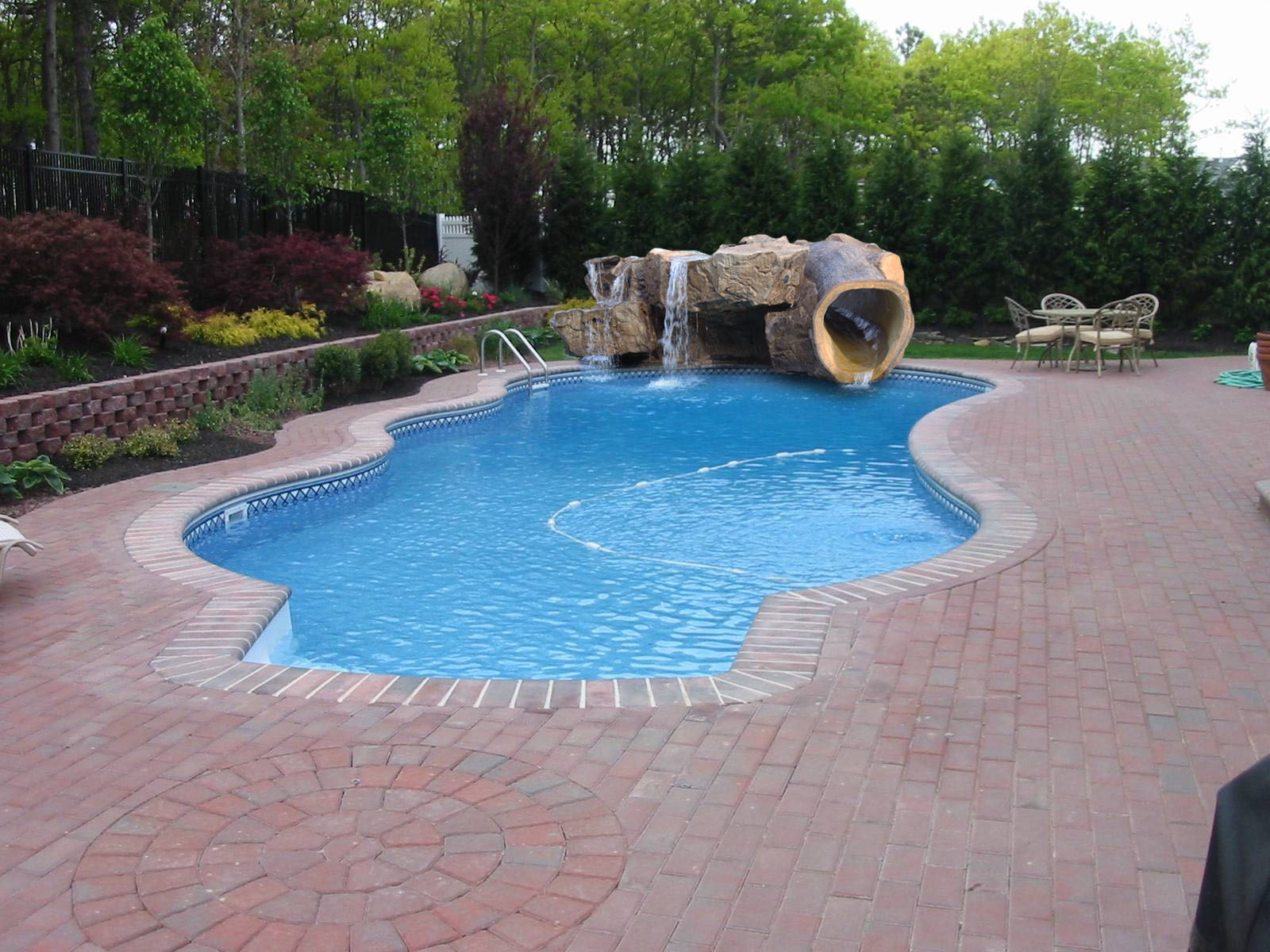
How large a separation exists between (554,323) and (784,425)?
5.97 meters

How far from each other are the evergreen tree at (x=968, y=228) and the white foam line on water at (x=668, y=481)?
10.5 metres

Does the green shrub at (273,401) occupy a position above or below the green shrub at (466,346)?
below

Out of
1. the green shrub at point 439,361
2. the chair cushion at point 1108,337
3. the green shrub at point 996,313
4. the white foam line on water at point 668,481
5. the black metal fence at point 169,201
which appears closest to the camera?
the white foam line on water at point 668,481

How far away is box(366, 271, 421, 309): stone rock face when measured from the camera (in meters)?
17.7

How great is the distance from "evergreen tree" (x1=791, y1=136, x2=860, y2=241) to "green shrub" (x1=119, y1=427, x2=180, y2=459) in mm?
14857

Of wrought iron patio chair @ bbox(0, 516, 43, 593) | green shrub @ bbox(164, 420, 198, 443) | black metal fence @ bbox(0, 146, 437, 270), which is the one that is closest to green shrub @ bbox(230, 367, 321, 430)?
green shrub @ bbox(164, 420, 198, 443)

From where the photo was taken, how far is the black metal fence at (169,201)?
11.8m

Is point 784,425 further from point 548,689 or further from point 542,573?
point 548,689

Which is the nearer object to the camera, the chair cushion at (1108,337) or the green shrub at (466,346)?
the chair cushion at (1108,337)

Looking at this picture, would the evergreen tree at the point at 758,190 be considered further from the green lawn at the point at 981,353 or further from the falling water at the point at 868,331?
the falling water at the point at 868,331

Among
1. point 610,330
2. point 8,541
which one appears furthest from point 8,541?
point 610,330

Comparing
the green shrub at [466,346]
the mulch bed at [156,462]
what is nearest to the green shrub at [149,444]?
the mulch bed at [156,462]

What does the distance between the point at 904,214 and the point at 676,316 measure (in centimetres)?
632

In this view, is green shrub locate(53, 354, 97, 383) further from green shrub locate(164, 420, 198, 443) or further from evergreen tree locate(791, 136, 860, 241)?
evergreen tree locate(791, 136, 860, 241)
